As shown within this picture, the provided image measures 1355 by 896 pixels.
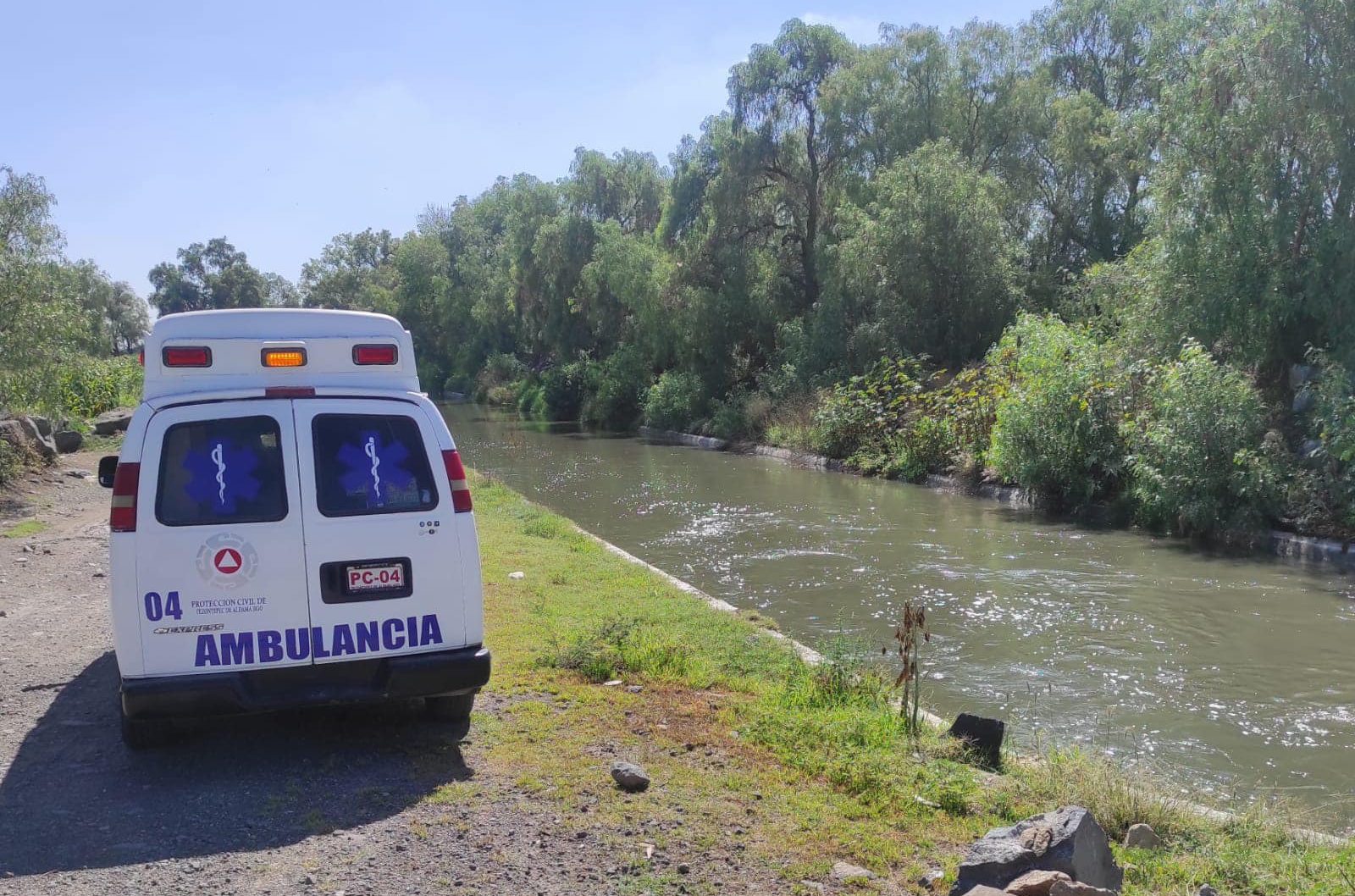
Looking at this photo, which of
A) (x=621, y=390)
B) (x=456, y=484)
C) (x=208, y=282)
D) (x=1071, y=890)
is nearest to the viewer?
(x=1071, y=890)

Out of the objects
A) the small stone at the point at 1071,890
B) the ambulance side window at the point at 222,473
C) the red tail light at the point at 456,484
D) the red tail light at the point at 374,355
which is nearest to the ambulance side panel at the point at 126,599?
the ambulance side window at the point at 222,473

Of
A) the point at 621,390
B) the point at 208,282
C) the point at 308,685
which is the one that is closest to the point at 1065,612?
the point at 308,685

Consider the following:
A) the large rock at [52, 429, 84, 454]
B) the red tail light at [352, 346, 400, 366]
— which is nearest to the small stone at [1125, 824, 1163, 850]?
the red tail light at [352, 346, 400, 366]

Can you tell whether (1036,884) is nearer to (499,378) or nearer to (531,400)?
(531,400)

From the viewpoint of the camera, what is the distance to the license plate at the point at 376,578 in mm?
5609

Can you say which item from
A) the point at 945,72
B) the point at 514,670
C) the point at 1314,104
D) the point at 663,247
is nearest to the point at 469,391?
the point at 663,247

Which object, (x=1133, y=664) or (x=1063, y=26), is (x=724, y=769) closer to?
(x=1133, y=664)

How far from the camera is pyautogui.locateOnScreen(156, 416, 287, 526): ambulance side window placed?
17.9 ft

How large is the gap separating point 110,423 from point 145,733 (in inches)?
1081

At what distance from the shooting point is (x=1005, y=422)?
19859mm

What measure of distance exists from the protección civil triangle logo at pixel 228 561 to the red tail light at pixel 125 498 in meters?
0.38

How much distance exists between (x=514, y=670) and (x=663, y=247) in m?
36.0

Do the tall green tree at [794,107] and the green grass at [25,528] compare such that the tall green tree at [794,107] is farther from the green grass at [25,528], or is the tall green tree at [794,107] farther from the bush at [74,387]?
the green grass at [25,528]

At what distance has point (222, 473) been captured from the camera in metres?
5.55
